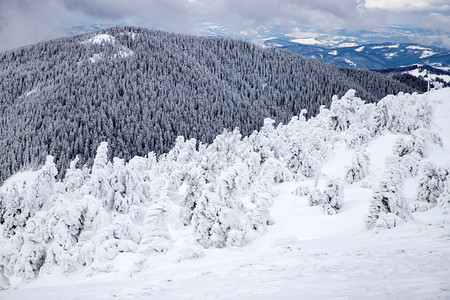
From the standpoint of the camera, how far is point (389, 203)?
11.3m

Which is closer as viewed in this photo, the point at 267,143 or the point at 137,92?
the point at 267,143

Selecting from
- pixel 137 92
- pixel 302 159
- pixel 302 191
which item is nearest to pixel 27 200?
pixel 302 191

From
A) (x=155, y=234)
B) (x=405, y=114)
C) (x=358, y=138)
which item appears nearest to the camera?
(x=155, y=234)

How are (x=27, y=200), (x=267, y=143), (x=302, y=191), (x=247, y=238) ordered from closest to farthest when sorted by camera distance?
(x=247, y=238), (x=302, y=191), (x=27, y=200), (x=267, y=143)

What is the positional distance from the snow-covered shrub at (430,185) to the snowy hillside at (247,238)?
6 cm

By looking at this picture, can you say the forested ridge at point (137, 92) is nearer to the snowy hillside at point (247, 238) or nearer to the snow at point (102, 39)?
the snow at point (102, 39)

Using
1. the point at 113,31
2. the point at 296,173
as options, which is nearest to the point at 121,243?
the point at 296,173

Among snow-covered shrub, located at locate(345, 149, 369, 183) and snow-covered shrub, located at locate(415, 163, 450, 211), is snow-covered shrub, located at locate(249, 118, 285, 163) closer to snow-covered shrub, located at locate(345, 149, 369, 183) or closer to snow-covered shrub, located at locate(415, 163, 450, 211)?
snow-covered shrub, located at locate(345, 149, 369, 183)

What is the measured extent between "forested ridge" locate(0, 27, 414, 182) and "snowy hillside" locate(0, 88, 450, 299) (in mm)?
86948

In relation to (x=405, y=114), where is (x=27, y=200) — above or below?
below

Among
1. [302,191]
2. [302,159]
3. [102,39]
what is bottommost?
[302,191]

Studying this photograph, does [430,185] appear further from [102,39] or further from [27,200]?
[102,39]

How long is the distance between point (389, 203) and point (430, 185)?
529 cm

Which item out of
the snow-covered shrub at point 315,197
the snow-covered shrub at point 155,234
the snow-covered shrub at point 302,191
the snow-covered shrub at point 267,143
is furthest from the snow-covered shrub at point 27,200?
the snow-covered shrub at point 315,197
